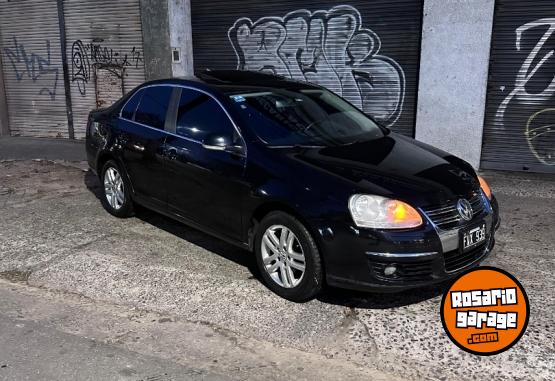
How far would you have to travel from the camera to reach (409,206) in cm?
349

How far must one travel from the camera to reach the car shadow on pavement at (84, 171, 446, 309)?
3.90 meters

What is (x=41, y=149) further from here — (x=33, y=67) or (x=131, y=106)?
(x=131, y=106)

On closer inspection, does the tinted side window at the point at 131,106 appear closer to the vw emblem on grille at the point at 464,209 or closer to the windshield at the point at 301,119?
the windshield at the point at 301,119

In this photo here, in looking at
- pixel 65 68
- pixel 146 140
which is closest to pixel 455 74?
pixel 146 140

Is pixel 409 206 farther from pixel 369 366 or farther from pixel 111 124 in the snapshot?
pixel 111 124

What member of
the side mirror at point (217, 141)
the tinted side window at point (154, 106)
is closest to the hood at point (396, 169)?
the side mirror at point (217, 141)

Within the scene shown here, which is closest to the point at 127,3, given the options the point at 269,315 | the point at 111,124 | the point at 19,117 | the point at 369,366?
the point at 19,117

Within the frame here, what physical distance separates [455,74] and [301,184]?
5287 millimetres

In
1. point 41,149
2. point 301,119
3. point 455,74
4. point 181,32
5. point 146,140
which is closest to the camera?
point 301,119

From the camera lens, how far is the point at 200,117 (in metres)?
4.65

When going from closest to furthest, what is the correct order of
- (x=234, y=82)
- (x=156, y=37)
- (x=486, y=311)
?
(x=486, y=311), (x=234, y=82), (x=156, y=37)

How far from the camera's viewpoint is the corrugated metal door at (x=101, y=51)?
10.9 meters

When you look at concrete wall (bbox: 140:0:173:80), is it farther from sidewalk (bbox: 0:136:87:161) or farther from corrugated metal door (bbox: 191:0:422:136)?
sidewalk (bbox: 0:136:87:161)

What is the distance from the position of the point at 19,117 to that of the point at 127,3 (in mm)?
4083
